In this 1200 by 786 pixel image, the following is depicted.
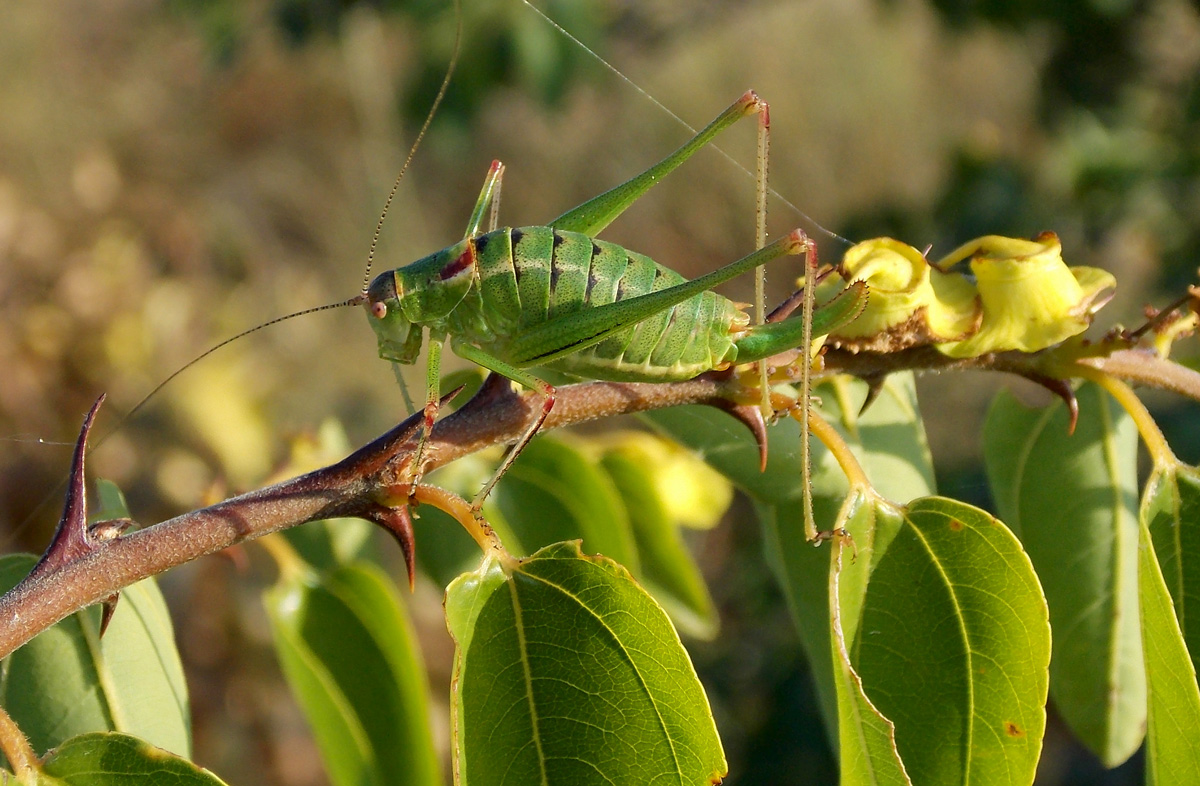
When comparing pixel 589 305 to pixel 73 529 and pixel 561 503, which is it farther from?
pixel 73 529

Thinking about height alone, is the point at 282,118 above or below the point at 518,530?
above

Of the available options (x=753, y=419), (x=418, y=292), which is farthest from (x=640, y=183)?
(x=753, y=419)

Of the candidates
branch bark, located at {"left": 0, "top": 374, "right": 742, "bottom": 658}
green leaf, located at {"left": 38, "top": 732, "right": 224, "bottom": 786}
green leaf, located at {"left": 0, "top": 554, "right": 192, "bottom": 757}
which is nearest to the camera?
green leaf, located at {"left": 38, "top": 732, "right": 224, "bottom": 786}

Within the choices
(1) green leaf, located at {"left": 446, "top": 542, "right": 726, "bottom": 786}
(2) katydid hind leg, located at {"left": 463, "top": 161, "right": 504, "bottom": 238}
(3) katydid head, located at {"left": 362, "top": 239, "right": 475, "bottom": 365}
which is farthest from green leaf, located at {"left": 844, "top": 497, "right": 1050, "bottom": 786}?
(2) katydid hind leg, located at {"left": 463, "top": 161, "right": 504, "bottom": 238}

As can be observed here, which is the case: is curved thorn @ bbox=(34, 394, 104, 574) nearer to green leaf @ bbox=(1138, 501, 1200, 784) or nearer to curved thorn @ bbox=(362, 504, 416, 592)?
curved thorn @ bbox=(362, 504, 416, 592)

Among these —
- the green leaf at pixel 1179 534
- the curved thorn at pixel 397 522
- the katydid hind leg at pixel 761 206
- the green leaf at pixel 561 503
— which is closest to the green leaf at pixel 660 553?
the green leaf at pixel 561 503

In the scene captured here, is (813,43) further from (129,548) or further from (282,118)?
(129,548)


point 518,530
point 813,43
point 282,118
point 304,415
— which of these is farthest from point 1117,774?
point 282,118
